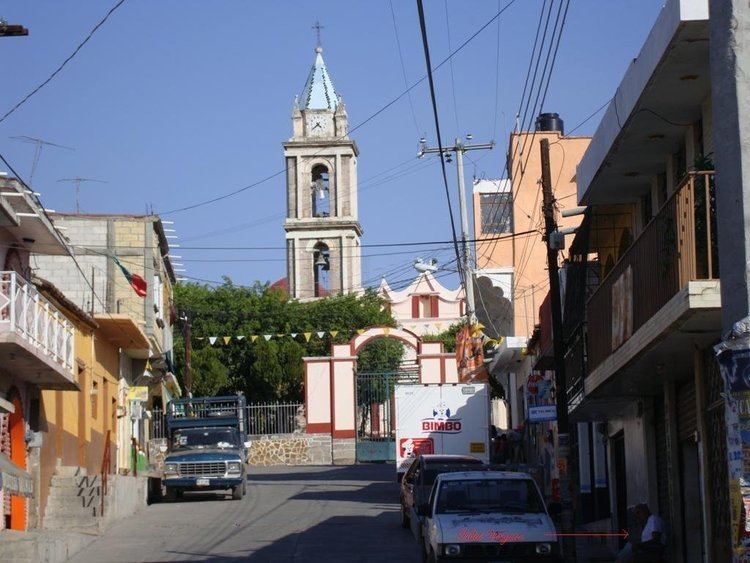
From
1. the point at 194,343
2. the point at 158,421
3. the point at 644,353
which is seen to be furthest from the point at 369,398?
the point at 644,353

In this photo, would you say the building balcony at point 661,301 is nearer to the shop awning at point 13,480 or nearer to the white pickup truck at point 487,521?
the white pickup truck at point 487,521

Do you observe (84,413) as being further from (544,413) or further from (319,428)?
(319,428)

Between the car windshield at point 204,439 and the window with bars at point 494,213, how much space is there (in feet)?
82.0

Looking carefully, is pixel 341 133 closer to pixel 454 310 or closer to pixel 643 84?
pixel 454 310

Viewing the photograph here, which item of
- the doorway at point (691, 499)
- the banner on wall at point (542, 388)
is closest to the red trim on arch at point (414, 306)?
the banner on wall at point (542, 388)

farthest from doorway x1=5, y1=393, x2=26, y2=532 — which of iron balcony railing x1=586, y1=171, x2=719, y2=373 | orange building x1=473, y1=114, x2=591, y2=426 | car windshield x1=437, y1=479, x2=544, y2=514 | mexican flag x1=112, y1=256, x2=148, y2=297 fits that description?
orange building x1=473, y1=114, x2=591, y2=426

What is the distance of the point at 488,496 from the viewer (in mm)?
19891

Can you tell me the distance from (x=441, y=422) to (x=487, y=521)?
1669 centimetres

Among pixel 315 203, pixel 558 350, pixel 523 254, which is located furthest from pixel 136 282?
pixel 315 203

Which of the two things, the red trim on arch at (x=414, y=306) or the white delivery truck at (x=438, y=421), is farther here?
the red trim on arch at (x=414, y=306)

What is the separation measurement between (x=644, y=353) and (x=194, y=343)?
5752 centimetres

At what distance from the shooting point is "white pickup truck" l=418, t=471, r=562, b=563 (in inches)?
722

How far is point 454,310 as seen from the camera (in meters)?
100

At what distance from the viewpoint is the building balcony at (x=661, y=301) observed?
13180mm
